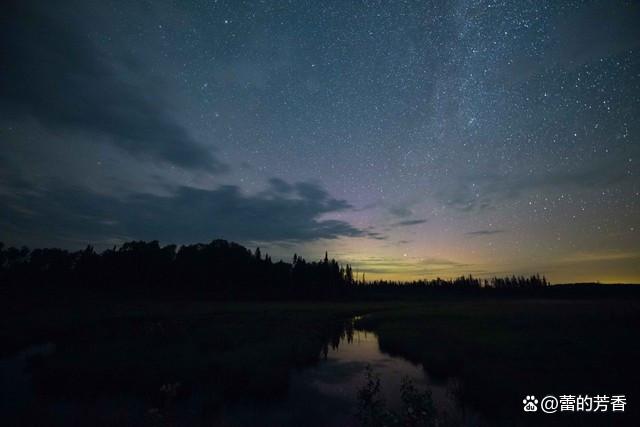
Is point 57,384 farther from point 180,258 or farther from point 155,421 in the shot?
point 180,258

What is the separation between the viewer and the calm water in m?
11.5

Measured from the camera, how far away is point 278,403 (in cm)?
1448

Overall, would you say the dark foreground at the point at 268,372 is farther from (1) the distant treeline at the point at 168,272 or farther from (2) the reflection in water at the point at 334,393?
(1) the distant treeline at the point at 168,272

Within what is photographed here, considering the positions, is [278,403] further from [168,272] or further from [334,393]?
[168,272]

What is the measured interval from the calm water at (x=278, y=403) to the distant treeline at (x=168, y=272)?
263 feet

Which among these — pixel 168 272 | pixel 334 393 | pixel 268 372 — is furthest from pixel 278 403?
pixel 168 272

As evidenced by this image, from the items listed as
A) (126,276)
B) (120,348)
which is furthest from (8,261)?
(120,348)

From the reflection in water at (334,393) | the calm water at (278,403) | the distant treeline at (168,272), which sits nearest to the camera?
the calm water at (278,403)

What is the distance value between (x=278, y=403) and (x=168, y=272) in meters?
103

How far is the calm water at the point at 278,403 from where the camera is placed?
11477 millimetres

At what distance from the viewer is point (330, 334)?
1421 inches

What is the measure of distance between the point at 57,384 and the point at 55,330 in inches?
863

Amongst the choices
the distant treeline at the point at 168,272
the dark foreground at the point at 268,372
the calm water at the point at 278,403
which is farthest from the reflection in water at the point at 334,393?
the distant treeline at the point at 168,272

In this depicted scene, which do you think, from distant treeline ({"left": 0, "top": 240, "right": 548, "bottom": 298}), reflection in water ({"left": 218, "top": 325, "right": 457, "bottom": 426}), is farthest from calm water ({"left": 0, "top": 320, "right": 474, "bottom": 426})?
distant treeline ({"left": 0, "top": 240, "right": 548, "bottom": 298})
